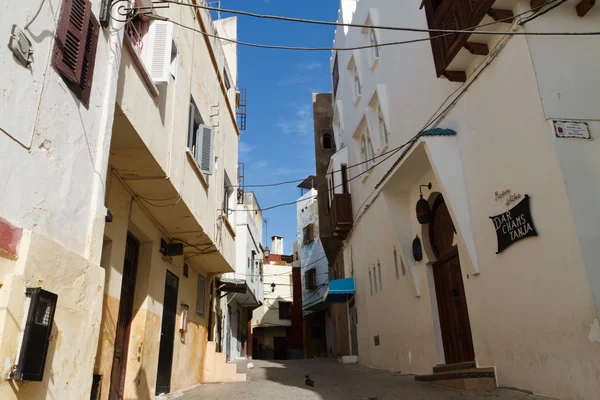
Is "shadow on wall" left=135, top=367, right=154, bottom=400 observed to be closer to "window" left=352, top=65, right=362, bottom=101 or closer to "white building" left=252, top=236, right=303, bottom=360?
"window" left=352, top=65, right=362, bottom=101

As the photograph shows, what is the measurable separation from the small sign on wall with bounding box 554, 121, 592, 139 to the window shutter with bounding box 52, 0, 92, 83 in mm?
5262

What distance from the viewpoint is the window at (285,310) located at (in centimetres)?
3659

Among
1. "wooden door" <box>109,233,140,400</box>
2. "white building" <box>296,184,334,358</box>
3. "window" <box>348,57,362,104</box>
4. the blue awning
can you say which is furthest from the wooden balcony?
"white building" <box>296,184,334,358</box>

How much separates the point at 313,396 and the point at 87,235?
494 cm

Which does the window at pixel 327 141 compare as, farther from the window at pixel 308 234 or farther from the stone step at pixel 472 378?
the stone step at pixel 472 378

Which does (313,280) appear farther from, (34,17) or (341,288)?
(34,17)

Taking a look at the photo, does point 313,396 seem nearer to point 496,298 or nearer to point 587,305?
point 496,298

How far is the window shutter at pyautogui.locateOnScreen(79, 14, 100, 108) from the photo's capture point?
162 inches

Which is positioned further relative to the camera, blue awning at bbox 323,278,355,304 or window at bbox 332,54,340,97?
window at bbox 332,54,340,97

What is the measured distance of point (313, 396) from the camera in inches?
294

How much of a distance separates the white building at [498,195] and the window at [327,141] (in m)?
10.5

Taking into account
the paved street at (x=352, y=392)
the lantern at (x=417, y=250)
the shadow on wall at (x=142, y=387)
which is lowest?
the paved street at (x=352, y=392)

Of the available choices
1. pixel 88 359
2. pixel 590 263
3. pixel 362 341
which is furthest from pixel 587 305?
pixel 362 341

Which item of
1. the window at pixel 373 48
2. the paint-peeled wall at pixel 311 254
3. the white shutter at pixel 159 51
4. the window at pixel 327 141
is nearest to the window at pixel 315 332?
the paint-peeled wall at pixel 311 254
